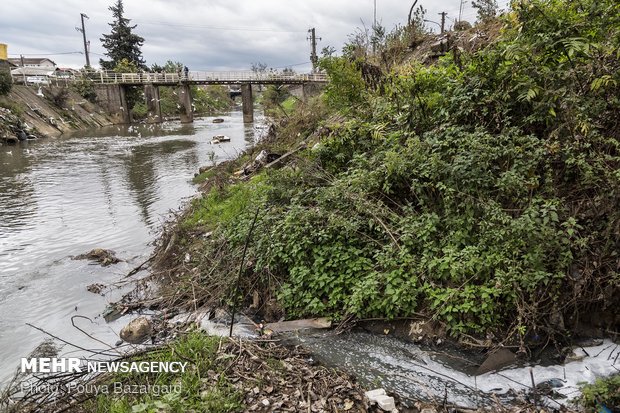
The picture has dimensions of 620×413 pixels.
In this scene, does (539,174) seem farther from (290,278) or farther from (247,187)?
(247,187)

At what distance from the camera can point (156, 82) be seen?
118ft

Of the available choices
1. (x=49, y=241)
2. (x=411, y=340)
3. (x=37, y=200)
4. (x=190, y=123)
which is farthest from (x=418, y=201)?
(x=190, y=123)

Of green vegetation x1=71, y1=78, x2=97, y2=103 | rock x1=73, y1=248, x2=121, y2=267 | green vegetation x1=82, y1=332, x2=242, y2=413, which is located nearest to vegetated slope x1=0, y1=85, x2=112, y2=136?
green vegetation x1=71, y1=78, x2=97, y2=103

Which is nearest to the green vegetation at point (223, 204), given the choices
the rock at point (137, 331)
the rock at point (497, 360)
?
the rock at point (137, 331)

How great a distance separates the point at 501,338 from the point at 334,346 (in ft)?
5.29

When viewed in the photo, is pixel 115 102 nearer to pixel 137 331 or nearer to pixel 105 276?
pixel 105 276

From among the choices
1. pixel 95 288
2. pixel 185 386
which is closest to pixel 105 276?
pixel 95 288

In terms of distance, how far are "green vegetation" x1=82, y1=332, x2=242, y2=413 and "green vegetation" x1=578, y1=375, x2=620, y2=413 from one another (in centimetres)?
267

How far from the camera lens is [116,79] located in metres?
35.9

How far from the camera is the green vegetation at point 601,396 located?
2.79 m

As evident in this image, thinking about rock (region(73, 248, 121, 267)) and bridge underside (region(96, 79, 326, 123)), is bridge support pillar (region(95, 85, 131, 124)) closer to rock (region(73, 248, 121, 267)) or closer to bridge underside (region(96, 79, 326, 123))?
bridge underside (region(96, 79, 326, 123))

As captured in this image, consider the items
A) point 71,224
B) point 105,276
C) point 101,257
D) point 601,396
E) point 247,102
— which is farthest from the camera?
point 247,102

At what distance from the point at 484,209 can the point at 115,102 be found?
3945 centimetres

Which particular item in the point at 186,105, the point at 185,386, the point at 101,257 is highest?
the point at 186,105
